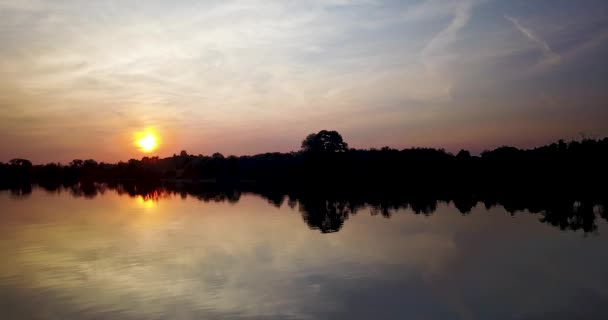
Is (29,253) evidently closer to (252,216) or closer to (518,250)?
(252,216)

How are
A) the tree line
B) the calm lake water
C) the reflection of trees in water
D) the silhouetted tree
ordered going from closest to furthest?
the calm lake water, the reflection of trees in water, the tree line, the silhouetted tree

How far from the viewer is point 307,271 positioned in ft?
67.9

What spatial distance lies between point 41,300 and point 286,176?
99.3 m

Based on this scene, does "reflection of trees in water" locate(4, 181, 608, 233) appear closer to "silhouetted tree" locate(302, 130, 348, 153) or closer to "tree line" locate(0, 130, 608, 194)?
"tree line" locate(0, 130, 608, 194)

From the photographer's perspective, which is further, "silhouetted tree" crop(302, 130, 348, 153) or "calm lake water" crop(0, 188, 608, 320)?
"silhouetted tree" crop(302, 130, 348, 153)

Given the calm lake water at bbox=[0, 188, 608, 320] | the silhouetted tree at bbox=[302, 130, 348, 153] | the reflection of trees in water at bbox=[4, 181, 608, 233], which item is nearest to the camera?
the calm lake water at bbox=[0, 188, 608, 320]

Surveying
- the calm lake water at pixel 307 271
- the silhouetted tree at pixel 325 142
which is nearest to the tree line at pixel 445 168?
the silhouetted tree at pixel 325 142

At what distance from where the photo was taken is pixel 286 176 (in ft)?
380

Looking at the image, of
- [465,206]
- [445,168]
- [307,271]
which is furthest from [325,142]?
[307,271]

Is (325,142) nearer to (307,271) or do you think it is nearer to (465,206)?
(465,206)

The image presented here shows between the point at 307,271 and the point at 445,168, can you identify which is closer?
the point at 307,271

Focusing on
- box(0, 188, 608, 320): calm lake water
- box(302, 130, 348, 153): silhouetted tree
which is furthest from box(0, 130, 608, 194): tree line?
box(0, 188, 608, 320): calm lake water

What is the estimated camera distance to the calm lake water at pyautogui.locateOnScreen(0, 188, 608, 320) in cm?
1552

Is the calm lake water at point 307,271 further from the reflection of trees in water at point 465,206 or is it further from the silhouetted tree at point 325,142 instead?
the silhouetted tree at point 325,142
